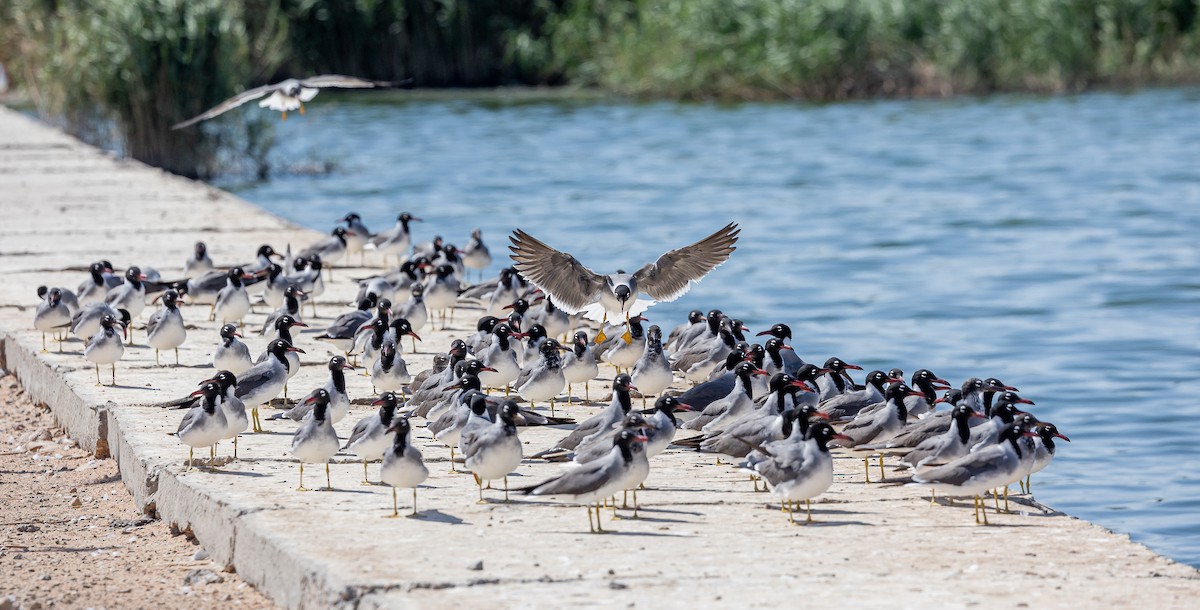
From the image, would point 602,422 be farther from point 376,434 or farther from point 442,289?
point 442,289

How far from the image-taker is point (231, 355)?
10336 millimetres

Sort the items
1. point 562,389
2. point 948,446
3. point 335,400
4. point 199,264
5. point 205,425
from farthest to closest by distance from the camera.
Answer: point 199,264 → point 562,389 → point 335,400 → point 948,446 → point 205,425

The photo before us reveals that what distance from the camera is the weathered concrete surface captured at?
6.48 metres

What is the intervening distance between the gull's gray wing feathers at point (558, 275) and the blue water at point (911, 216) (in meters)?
3.48

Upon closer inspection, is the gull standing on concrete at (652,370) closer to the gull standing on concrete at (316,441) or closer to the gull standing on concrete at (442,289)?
the gull standing on concrete at (316,441)

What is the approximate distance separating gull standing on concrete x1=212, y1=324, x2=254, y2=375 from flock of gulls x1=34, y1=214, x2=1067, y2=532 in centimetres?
1

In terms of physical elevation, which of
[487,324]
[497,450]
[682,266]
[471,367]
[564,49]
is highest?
[564,49]

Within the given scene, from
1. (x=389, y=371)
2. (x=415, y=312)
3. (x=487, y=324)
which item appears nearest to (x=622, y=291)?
(x=487, y=324)

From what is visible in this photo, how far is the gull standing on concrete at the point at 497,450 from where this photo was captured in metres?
7.72

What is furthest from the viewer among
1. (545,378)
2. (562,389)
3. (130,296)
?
(130,296)

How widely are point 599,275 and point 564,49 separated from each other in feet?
114

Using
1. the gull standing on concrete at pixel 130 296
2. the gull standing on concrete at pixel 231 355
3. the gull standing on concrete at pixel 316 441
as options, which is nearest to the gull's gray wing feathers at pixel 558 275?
the gull standing on concrete at pixel 231 355

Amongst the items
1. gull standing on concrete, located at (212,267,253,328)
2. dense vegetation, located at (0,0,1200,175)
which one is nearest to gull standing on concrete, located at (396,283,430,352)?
gull standing on concrete, located at (212,267,253,328)

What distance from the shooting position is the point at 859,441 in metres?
8.86
